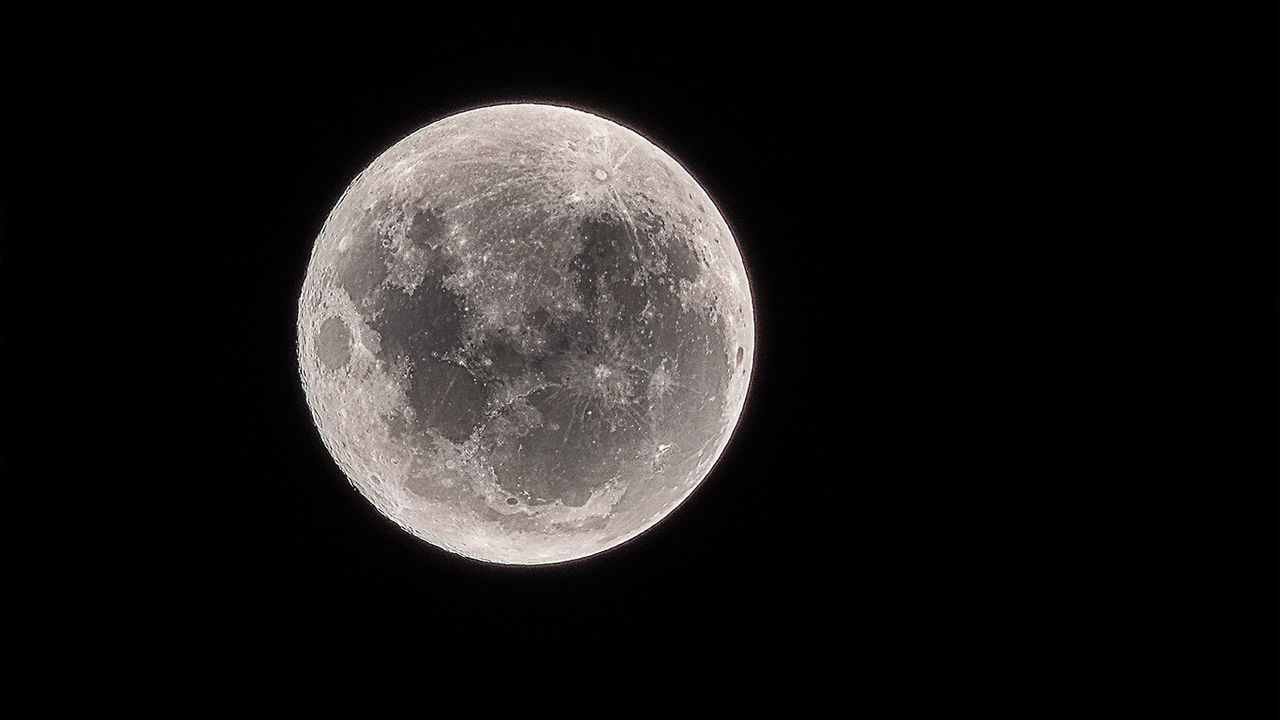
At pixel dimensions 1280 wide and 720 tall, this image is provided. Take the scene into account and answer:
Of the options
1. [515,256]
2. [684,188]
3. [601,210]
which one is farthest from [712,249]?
[515,256]

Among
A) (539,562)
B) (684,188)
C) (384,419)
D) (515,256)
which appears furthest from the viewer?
(539,562)

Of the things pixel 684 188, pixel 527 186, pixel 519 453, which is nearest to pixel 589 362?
pixel 519 453

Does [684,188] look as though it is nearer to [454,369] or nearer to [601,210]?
[601,210]

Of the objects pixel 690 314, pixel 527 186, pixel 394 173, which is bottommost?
pixel 690 314

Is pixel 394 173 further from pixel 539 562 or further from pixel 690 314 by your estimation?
pixel 539 562

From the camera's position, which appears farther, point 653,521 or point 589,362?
point 653,521

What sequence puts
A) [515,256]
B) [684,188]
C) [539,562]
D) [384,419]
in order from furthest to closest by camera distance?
[539,562] → [684,188] → [384,419] → [515,256]

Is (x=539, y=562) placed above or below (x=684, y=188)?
below
